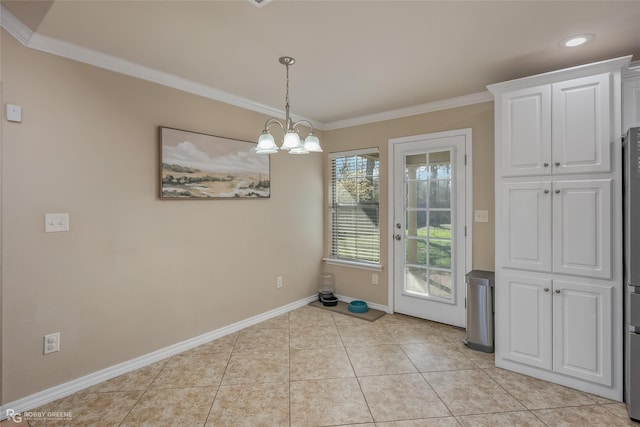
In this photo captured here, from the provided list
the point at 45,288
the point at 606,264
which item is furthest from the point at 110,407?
the point at 606,264

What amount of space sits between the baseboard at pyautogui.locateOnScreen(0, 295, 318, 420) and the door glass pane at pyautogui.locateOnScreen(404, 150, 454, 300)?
1.86m

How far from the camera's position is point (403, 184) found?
3.77 m

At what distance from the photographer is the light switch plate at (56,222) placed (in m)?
2.15

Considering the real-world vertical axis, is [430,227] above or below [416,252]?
above

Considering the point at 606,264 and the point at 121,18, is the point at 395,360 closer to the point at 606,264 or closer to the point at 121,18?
the point at 606,264

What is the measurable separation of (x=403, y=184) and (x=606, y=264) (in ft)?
6.53

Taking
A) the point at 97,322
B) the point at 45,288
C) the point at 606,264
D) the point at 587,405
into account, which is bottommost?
the point at 587,405

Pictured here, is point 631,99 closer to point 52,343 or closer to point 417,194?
point 417,194

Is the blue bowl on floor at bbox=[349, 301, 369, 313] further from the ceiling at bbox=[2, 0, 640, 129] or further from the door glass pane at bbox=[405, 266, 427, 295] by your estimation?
the ceiling at bbox=[2, 0, 640, 129]

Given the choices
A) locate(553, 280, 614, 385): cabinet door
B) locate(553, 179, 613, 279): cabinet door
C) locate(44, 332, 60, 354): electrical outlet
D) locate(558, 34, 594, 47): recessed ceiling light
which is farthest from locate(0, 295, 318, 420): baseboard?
locate(558, 34, 594, 47): recessed ceiling light

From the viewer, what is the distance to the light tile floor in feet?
6.52

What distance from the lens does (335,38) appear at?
2.14 m

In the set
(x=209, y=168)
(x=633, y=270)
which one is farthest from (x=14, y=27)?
(x=633, y=270)

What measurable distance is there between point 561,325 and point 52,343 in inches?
141
